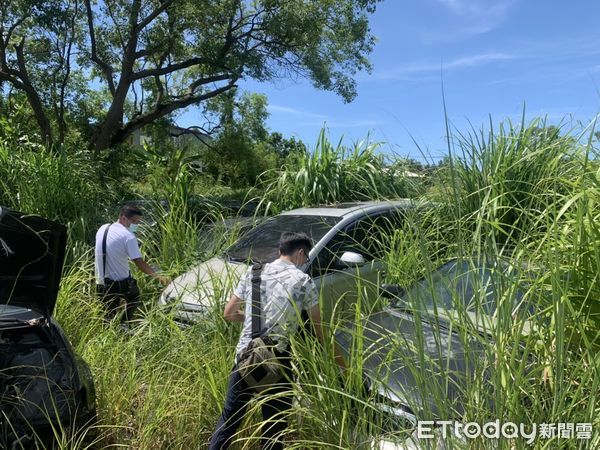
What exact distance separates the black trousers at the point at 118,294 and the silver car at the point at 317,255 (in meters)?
0.51

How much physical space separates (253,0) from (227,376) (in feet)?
48.6

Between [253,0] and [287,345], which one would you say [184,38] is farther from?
[287,345]

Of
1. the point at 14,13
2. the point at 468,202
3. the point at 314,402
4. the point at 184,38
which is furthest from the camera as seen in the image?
the point at 184,38

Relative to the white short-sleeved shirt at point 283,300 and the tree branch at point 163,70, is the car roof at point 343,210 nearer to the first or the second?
the white short-sleeved shirt at point 283,300

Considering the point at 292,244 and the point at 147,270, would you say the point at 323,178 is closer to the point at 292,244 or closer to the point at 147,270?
the point at 147,270

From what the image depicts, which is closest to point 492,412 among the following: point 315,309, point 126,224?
point 315,309

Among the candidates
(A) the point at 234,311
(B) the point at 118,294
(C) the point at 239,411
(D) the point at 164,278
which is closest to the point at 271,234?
(D) the point at 164,278

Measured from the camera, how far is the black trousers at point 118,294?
5.46 m

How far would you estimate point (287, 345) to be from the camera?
119 inches

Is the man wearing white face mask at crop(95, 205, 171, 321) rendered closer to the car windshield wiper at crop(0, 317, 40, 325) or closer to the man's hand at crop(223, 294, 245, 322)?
the car windshield wiper at crop(0, 317, 40, 325)

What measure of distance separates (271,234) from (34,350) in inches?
119

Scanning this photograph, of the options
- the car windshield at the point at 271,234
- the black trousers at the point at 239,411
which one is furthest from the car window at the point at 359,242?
the black trousers at the point at 239,411

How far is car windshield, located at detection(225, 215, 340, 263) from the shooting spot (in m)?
5.44

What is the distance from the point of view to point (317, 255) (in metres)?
5.12
